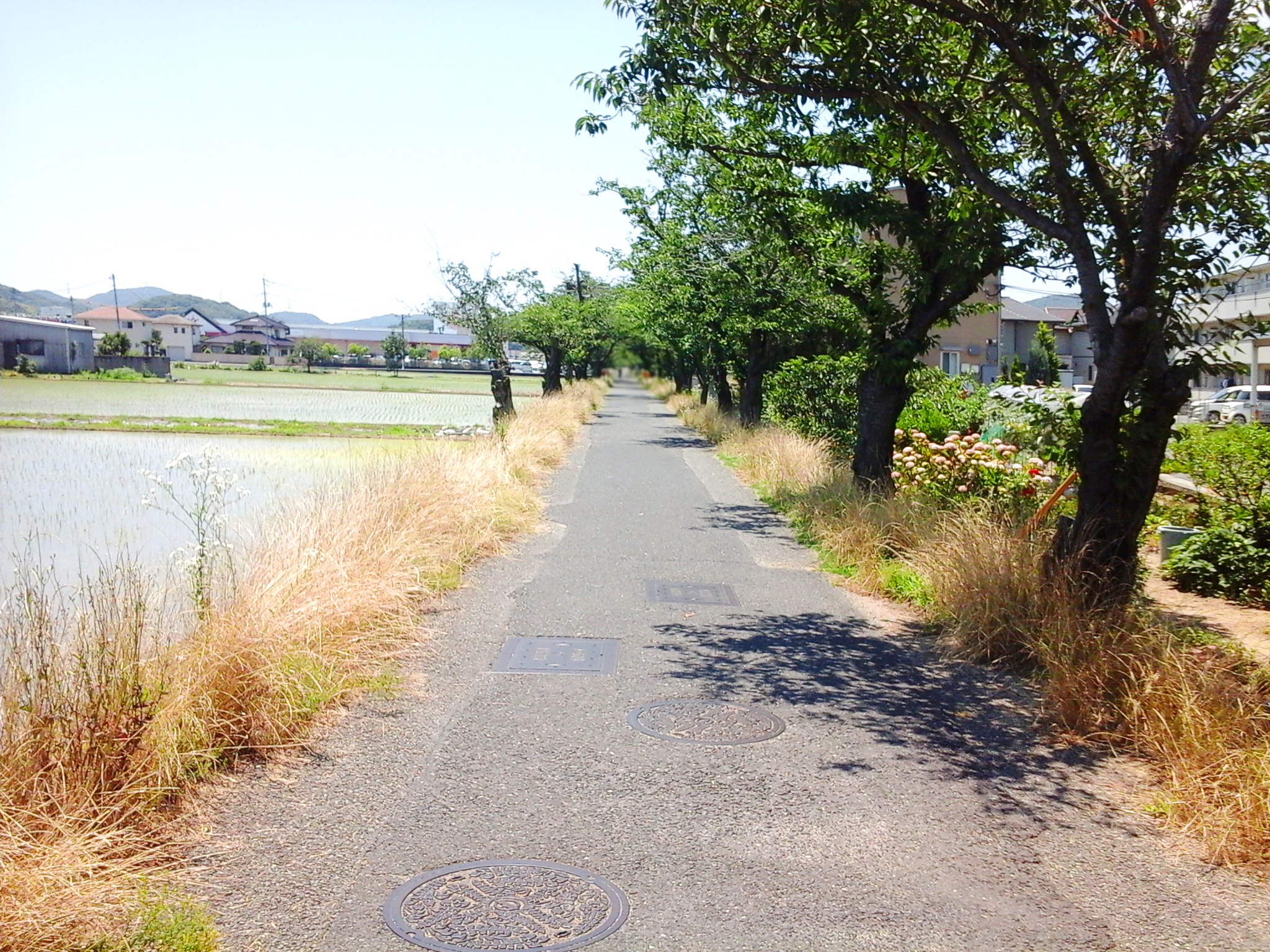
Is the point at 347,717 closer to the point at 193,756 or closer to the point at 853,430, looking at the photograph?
the point at 193,756

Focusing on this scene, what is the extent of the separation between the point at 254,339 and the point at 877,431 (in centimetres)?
13684

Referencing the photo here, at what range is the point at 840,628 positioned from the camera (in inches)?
335

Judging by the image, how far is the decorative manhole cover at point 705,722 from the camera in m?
5.85

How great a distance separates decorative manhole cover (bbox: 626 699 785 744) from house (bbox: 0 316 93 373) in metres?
40.2

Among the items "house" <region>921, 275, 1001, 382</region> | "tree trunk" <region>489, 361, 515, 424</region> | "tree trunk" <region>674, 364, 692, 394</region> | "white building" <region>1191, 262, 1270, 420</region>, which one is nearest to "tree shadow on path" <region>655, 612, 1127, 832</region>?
"white building" <region>1191, 262, 1270, 420</region>

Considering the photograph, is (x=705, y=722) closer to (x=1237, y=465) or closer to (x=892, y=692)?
(x=892, y=692)

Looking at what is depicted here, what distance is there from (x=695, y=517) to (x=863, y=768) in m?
9.20

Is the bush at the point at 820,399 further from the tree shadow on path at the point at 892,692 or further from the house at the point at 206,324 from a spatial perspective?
the house at the point at 206,324

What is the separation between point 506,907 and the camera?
3896 mm

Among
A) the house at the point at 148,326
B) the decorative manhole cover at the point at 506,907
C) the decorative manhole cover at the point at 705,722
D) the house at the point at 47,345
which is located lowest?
the decorative manhole cover at the point at 705,722

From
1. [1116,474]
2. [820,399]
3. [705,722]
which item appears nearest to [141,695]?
[705,722]

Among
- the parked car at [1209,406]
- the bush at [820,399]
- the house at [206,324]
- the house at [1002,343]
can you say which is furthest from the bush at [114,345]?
the house at [206,324]

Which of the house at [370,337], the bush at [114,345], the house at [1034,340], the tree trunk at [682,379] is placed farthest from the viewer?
the house at [370,337]

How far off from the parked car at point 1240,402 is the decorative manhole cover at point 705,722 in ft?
111
